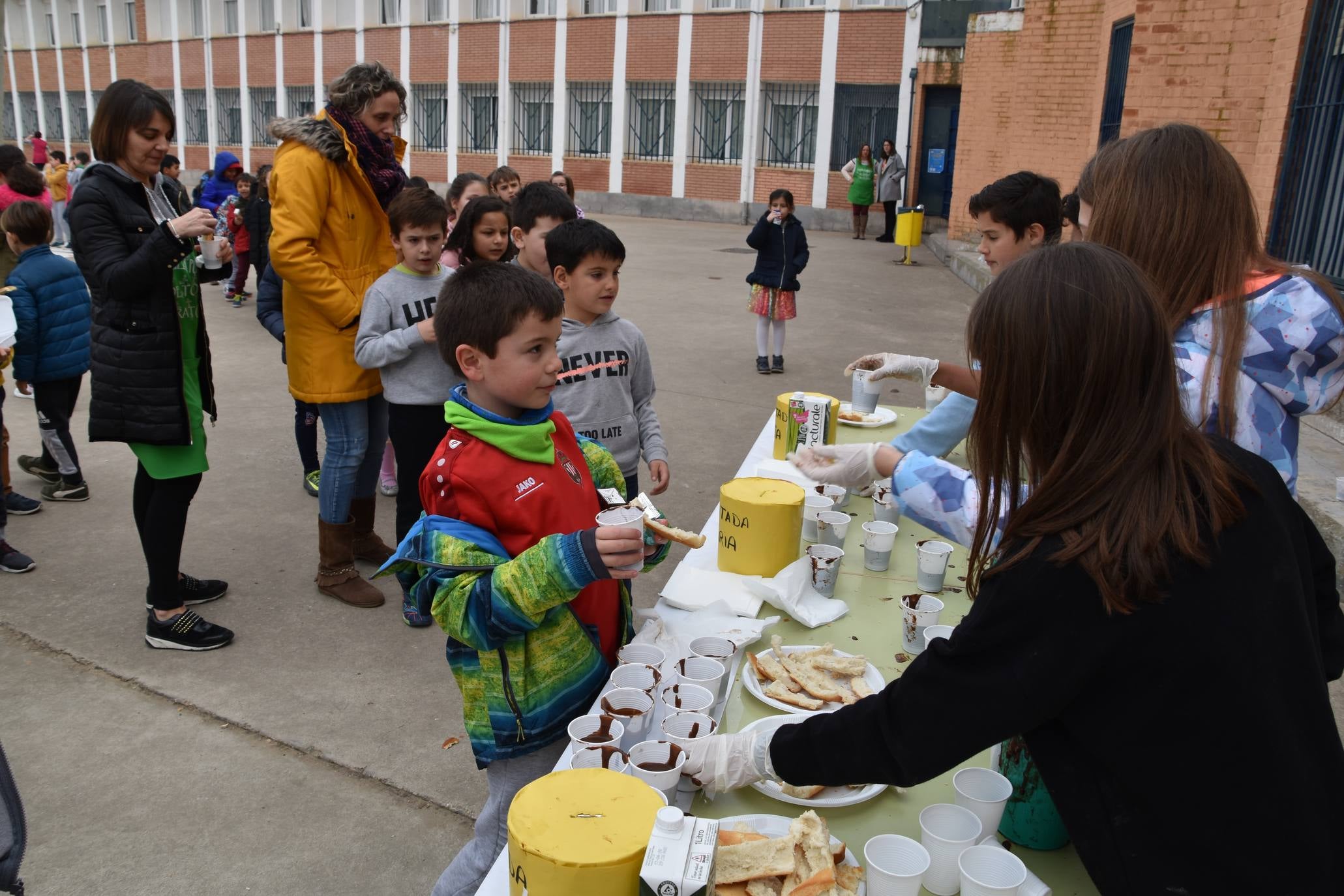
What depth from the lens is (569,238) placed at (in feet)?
10.2

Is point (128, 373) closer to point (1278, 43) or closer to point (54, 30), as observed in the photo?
point (1278, 43)

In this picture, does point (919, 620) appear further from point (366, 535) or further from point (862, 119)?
point (862, 119)

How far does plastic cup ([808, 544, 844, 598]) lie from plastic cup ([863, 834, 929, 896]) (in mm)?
1002

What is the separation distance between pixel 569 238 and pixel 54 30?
44160 mm

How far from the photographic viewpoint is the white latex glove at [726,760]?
1619mm

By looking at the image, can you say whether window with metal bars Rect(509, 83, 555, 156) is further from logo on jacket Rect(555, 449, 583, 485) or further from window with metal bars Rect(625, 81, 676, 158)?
logo on jacket Rect(555, 449, 583, 485)

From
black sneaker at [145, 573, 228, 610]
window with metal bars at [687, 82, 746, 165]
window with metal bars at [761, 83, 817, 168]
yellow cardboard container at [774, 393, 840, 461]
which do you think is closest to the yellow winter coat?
black sneaker at [145, 573, 228, 610]

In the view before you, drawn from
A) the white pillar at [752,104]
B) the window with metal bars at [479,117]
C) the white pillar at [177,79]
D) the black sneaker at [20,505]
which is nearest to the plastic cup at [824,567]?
the black sneaker at [20,505]

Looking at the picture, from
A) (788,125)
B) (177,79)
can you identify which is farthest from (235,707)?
(177,79)

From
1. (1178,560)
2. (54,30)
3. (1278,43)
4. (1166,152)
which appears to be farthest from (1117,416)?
(54,30)

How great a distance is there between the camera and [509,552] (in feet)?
6.40

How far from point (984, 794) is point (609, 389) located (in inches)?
77.4

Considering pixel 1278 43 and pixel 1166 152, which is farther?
pixel 1278 43

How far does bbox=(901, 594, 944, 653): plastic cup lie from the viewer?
2211 millimetres
